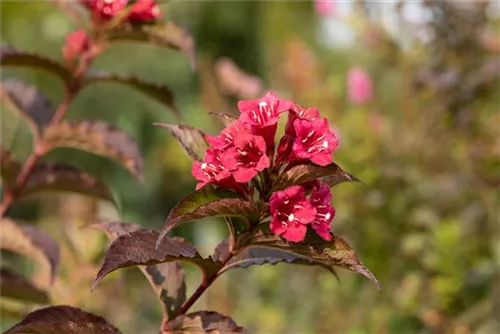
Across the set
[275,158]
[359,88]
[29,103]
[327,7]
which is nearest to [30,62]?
[29,103]

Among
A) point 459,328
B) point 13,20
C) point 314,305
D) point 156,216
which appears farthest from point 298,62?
point 156,216

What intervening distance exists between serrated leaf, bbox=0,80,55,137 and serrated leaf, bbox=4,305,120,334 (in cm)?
62

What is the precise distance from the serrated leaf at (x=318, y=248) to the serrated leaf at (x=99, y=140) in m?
0.47

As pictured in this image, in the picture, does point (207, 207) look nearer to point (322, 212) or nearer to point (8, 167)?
point (322, 212)

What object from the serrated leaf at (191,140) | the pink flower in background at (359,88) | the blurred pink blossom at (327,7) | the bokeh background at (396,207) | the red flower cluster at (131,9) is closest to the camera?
the serrated leaf at (191,140)

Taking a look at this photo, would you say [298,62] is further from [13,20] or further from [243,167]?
[13,20]

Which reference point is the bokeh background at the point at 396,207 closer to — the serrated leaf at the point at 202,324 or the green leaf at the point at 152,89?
the green leaf at the point at 152,89

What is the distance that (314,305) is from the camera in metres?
3.31

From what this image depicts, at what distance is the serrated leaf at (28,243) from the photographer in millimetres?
1299

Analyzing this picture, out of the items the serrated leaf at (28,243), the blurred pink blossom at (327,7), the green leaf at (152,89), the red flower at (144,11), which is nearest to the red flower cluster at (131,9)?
the red flower at (144,11)

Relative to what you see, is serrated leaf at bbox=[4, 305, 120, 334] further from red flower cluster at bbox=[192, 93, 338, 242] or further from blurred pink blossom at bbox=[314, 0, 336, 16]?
blurred pink blossom at bbox=[314, 0, 336, 16]

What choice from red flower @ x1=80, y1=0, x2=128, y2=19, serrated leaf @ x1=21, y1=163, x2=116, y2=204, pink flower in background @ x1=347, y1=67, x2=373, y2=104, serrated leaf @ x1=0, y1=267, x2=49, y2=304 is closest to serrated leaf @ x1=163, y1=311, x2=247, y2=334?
serrated leaf @ x1=0, y1=267, x2=49, y2=304

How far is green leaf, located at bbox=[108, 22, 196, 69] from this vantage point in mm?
1384

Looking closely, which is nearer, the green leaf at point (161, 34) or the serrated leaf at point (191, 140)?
the serrated leaf at point (191, 140)
